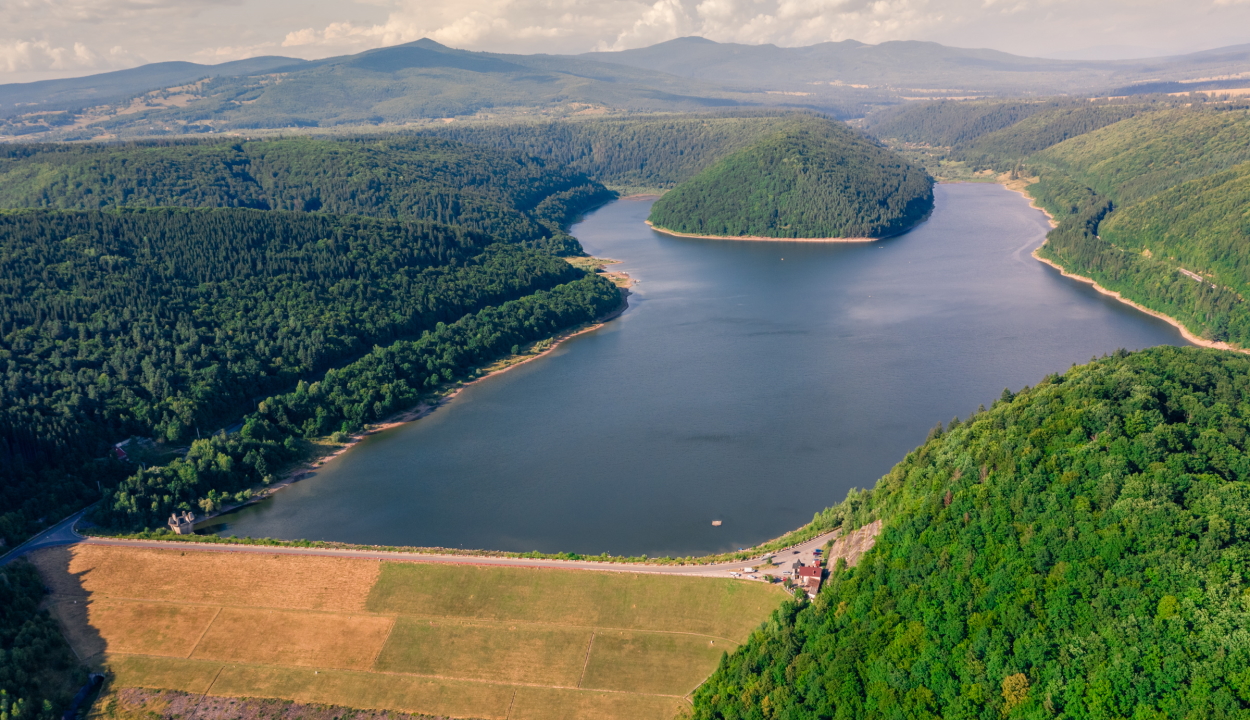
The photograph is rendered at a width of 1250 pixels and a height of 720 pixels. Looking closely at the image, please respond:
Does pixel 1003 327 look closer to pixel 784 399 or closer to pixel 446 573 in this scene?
pixel 784 399

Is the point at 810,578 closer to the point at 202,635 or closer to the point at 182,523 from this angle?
the point at 202,635

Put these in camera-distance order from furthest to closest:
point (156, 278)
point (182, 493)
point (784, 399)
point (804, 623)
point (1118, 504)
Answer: point (156, 278) → point (784, 399) → point (182, 493) → point (804, 623) → point (1118, 504)

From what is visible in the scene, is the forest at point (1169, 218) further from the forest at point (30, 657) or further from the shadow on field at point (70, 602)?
the forest at point (30, 657)

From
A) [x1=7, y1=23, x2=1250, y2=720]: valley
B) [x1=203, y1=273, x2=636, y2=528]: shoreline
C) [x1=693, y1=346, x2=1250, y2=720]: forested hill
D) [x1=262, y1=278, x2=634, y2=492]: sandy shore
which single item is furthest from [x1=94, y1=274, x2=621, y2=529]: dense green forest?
[x1=693, y1=346, x2=1250, y2=720]: forested hill

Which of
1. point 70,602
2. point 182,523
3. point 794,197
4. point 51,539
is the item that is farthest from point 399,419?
point 794,197

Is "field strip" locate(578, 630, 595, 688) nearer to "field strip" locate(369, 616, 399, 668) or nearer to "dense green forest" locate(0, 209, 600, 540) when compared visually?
"field strip" locate(369, 616, 399, 668)

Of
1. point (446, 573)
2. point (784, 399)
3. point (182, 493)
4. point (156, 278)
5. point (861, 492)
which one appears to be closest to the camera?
point (446, 573)

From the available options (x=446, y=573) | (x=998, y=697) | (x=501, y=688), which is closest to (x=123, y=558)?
(x=446, y=573)
